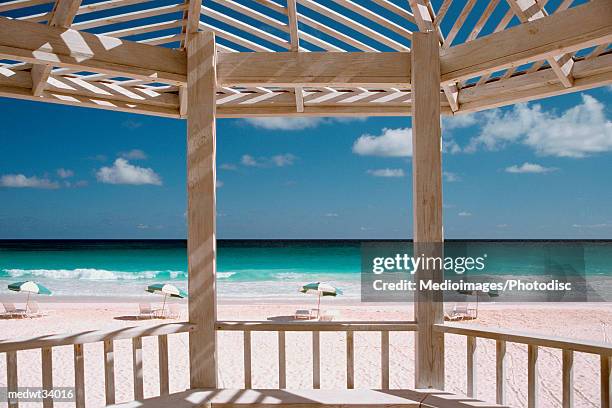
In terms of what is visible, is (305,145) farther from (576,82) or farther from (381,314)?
(576,82)

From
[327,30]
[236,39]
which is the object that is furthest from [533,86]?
[236,39]

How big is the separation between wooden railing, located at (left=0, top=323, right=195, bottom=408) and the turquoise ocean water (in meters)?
17.3

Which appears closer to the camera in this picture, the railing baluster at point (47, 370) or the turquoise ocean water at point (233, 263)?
the railing baluster at point (47, 370)

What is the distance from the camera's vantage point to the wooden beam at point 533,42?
2379mm

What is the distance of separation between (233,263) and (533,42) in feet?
77.0

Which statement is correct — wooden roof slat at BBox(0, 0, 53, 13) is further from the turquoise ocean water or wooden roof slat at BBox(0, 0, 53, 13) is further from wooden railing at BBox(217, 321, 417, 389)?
the turquoise ocean water

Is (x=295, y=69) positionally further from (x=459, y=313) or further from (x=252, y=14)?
(x=459, y=313)

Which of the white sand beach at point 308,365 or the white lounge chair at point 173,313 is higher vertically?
the white sand beach at point 308,365

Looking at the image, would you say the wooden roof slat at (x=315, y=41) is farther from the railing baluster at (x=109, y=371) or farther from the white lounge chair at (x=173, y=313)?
the white lounge chair at (x=173, y=313)

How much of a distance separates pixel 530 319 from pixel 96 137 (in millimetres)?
20218

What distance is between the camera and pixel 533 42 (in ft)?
8.43

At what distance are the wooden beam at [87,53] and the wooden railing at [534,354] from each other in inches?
80.7

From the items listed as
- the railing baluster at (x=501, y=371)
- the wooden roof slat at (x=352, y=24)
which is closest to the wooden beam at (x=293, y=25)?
the wooden roof slat at (x=352, y=24)

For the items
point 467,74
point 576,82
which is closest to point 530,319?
point 576,82
